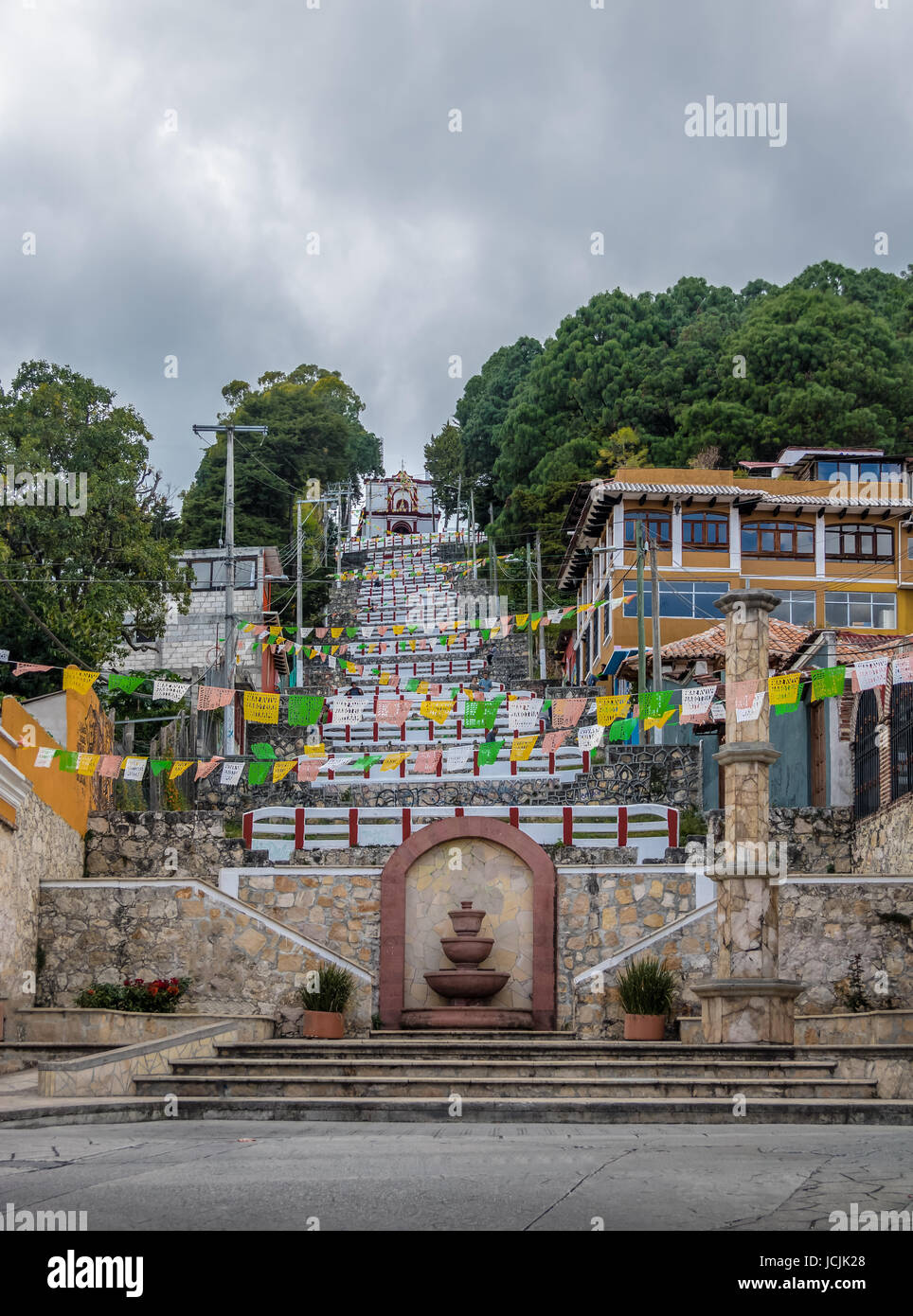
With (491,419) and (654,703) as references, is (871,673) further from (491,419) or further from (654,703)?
(491,419)

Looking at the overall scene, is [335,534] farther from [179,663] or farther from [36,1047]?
[36,1047]

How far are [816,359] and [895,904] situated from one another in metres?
37.8

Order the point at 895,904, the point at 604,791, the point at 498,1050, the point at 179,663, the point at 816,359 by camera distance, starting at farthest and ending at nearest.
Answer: the point at 816,359
the point at 179,663
the point at 604,791
the point at 895,904
the point at 498,1050

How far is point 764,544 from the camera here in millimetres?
41062

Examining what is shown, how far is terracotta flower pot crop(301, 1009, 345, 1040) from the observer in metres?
18.3

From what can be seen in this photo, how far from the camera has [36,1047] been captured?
1569 centimetres

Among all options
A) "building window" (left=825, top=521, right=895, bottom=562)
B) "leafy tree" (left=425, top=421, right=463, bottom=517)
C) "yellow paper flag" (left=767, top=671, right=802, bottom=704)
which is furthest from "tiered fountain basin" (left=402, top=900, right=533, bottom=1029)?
"leafy tree" (left=425, top=421, right=463, bottom=517)

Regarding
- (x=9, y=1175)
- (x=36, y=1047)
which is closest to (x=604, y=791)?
(x=36, y=1047)

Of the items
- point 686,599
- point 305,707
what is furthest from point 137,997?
point 686,599

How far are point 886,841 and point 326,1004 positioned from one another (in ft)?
26.4

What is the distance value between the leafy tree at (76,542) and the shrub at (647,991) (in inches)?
533

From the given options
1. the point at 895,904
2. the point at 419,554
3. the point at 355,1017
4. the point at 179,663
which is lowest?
the point at 355,1017

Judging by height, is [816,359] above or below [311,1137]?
above

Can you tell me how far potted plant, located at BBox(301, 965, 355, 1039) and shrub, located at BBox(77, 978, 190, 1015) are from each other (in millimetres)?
1617
